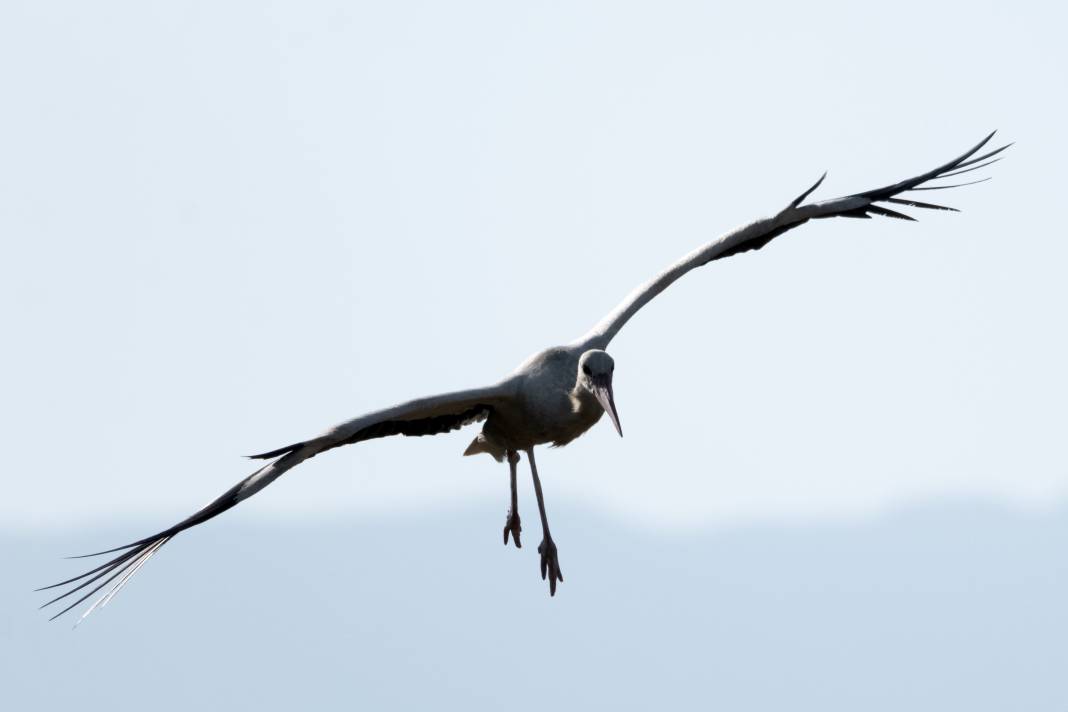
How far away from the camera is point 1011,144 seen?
21.5 metres

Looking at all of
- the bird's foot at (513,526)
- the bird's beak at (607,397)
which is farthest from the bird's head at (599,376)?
the bird's foot at (513,526)

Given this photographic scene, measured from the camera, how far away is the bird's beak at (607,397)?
18734mm

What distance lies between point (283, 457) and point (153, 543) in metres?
1.31

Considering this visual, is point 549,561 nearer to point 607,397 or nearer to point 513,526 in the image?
point 513,526

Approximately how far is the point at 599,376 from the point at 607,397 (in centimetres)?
26

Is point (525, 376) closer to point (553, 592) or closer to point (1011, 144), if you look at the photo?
point (553, 592)

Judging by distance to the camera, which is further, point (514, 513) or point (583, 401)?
point (514, 513)

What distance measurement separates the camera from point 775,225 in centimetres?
2189

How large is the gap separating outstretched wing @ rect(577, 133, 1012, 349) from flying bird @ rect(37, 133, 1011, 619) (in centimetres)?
1

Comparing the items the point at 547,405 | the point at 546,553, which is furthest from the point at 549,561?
the point at 547,405

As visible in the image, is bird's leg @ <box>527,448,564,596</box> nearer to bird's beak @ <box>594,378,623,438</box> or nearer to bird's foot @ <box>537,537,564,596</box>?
bird's foot @ <box>537,537,564,596</box>

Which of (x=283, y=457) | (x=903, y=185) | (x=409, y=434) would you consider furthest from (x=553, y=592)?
(x=903, y=185)

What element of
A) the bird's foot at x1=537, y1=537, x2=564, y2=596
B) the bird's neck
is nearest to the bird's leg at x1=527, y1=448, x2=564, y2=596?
the bird's foot at x1=537, y1=537, x2=564, y2=596

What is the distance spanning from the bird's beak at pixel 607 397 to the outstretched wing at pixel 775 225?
5.02 feet
